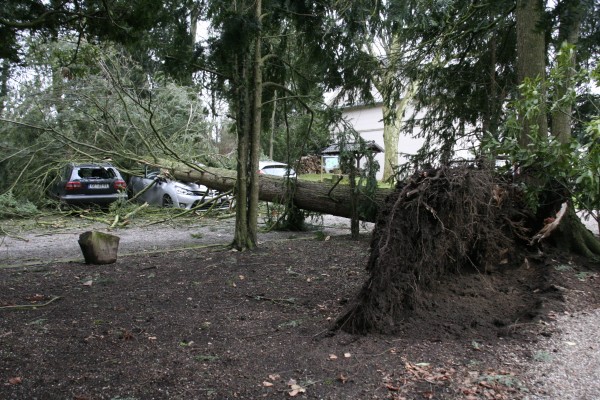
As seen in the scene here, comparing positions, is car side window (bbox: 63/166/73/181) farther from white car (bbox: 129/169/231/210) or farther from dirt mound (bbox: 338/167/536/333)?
dirt mound (bbox: 338/167/536/333)

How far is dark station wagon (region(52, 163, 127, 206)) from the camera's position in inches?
511

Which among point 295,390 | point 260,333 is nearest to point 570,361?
point 295,390

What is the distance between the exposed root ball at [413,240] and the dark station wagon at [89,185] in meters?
10.1

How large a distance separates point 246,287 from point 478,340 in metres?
2.73

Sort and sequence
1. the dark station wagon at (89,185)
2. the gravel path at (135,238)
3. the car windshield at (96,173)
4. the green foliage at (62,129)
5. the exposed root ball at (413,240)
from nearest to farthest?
the exposed root ball at (413,240), the gravel path at (135,238), the green foliage at (62,129), the dark station wagon at (89,185), the car windshield at (96,173)

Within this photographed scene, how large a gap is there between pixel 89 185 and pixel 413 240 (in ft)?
37.5

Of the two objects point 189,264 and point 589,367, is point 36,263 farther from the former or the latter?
point 589,367

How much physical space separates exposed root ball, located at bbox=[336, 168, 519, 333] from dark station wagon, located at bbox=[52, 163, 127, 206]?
10.1 metres

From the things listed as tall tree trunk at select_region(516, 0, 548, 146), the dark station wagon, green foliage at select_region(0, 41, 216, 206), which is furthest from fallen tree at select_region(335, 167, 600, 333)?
the dark station wagon

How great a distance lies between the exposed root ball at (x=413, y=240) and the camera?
3.88 m

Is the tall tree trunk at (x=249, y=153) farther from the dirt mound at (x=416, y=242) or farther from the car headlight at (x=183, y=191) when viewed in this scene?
the car headlight at (x=183, y=191)

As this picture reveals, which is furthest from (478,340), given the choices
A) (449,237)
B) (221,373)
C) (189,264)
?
(189,264)

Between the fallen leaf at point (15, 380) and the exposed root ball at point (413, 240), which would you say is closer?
the fallen leaf at point (15, 380)

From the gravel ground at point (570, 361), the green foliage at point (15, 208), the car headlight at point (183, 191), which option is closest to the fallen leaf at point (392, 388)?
the gravel ground at point (570, 361)
